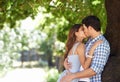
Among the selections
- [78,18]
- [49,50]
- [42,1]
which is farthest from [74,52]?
[49,50]

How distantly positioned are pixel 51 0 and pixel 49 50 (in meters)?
46.0

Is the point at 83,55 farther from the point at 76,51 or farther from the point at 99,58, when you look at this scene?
the point at 99,58

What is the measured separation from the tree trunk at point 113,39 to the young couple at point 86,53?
0.55 metres

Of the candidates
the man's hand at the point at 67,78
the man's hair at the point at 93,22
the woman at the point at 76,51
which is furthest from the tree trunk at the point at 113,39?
the man's hair at the point at 93,22

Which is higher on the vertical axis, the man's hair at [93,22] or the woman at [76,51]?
the man's hair at [93,22]

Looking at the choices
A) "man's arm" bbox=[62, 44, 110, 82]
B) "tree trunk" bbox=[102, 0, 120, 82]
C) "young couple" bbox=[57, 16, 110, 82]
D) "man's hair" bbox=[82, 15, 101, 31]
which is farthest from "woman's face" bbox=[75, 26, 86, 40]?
"tree trunk" bbox=[102, 0, 120, 82]

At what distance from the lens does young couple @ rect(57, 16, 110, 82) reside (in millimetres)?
5688

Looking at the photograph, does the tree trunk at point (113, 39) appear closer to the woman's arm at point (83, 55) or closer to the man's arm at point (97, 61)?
the woman's arm at point (83, 55)

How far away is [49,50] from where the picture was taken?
187ft

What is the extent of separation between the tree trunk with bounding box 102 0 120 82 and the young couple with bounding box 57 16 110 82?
547 millimetres

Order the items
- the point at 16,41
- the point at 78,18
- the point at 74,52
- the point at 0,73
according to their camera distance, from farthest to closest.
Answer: the point at 16,41 < the point at 0,73 < the point at 78,18 < the point at 74,52

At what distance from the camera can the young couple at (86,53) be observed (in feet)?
18.7

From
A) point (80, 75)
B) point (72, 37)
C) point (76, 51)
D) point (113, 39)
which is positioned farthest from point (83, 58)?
point (113, 39)

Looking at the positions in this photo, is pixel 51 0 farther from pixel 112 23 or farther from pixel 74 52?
pixel 74 52
